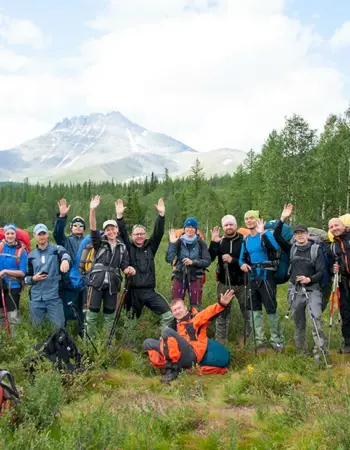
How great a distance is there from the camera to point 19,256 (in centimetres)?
815

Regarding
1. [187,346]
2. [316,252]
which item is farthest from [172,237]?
[316,252]

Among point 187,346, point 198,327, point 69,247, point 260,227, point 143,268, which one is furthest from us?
point 69,247

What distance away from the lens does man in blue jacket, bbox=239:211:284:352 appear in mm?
8023

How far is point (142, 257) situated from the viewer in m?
8.45

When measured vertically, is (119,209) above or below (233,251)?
above

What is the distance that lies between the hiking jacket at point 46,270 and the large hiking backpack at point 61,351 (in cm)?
136

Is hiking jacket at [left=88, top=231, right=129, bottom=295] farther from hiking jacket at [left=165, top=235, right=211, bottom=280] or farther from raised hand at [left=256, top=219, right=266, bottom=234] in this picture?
raised hand at [left=256, top=219, right=266, bottom=234]

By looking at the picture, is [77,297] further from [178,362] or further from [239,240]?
[239,240]

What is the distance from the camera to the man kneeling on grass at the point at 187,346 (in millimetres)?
6996

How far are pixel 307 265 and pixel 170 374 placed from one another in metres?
2.91

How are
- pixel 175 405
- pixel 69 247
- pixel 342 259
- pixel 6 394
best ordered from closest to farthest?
pixel 6 394
pixel 175 405
pixel 342 259
pixel 69 247

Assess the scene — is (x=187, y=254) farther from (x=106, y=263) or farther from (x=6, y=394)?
(x=6, y=394)

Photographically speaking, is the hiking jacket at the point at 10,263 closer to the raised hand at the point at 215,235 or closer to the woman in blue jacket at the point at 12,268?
the woman in blue jacket at the point at 12,268

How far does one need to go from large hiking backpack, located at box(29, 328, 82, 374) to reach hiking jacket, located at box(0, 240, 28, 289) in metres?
1.74
